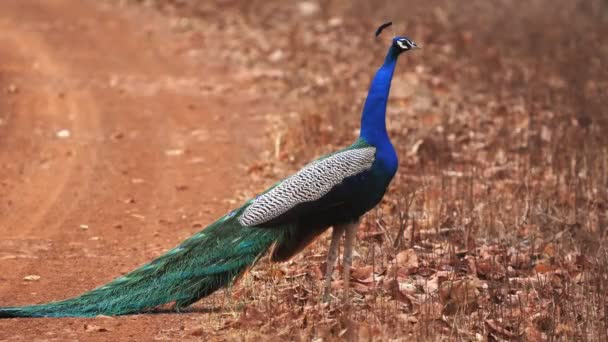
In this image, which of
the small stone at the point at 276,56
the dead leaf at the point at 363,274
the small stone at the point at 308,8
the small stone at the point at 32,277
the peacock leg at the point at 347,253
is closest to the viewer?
the peacock leg at the point at 347,253

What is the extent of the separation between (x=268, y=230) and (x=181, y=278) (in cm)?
47

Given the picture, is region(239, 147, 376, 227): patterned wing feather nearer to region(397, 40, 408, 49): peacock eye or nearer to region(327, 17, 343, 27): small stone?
region(397, 40, 408, 49): peacock eye

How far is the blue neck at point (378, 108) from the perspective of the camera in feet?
17.8

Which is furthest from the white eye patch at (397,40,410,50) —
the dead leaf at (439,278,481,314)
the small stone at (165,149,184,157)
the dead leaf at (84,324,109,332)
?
the small stone at (165,149,184,157)

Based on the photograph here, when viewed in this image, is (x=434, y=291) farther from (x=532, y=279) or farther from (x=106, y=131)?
(x=106, y=131)

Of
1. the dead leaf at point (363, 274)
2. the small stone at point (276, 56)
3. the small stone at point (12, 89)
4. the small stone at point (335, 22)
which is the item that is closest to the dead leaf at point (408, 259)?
the dead leaf at point (363, 274)

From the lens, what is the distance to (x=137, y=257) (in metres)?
6.93

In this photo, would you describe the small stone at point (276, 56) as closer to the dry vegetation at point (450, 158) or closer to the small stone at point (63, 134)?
the dry vegetation at point (450, 158)

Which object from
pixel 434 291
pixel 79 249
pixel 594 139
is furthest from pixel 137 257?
pixel 594 139

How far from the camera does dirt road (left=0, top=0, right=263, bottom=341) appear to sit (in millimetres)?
6488

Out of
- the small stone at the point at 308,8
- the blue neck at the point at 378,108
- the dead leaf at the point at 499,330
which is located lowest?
the dead leaf at the point at 499,330

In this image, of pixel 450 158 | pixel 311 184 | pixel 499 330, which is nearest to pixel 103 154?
pixel 450 158

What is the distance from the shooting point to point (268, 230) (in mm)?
5422

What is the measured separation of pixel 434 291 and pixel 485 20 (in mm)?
9806
